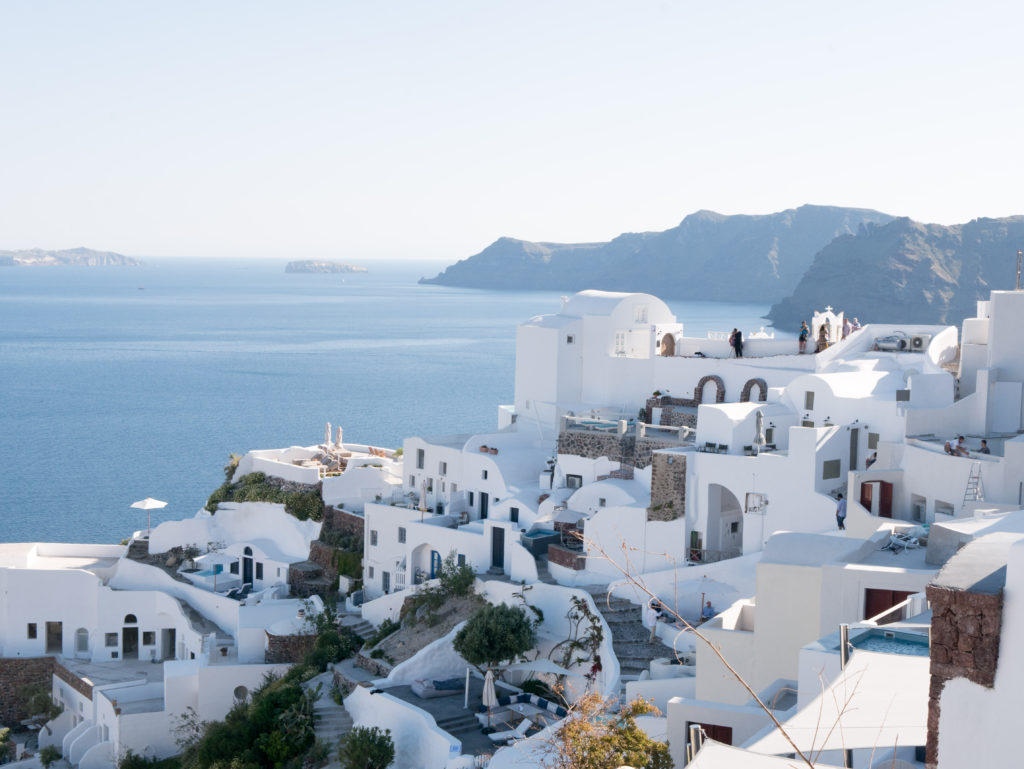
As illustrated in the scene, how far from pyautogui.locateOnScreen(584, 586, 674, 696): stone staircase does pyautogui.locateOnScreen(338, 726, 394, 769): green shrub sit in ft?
16.5

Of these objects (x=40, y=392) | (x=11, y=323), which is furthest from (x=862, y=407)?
(x=11, y=323)

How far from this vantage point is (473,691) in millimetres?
26609

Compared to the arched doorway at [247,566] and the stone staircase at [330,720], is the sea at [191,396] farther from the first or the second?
the stone staircase at [330,720]

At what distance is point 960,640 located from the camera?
22.2 feet

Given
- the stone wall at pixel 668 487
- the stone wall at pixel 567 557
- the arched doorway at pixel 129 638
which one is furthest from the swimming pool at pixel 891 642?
the arched doorway at pixel 129 638

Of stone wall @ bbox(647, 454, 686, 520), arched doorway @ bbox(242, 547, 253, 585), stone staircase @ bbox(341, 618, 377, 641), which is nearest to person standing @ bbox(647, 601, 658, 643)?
stone wall @ bbox(647, 454, 686, 520)

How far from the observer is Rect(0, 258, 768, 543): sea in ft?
212

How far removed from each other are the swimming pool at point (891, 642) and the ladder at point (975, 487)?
1208cm

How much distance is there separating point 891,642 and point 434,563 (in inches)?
918

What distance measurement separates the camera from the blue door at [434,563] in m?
34.2

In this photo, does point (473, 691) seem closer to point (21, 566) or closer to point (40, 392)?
point (21, 566)

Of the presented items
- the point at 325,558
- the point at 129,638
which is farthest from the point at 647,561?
the point at 129,638

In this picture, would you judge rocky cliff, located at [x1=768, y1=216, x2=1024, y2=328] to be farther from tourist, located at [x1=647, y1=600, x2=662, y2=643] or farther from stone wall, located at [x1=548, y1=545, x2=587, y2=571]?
tourist, located at [x1=647, y1=600, x2=662, y2=643]

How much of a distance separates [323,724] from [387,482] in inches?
531
